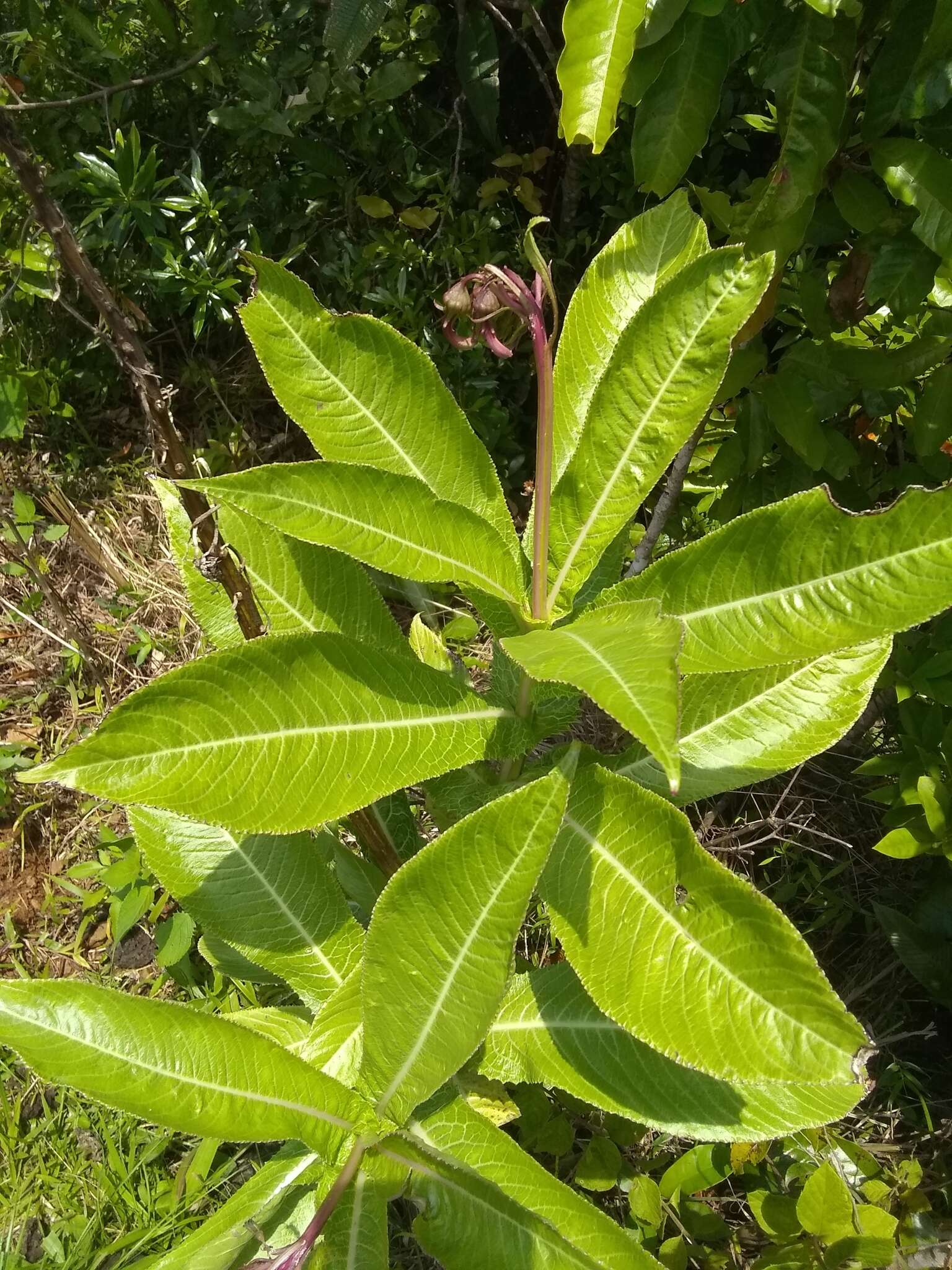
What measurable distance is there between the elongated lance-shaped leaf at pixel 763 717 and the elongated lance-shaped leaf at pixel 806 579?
0.73 ft

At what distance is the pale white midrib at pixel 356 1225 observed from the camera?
837 mm

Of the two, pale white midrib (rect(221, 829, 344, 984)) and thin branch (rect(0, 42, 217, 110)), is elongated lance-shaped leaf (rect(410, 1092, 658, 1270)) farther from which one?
thin branch (rect(0, 42, 217, 110))

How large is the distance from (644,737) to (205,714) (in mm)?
402

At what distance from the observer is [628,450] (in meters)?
0.90

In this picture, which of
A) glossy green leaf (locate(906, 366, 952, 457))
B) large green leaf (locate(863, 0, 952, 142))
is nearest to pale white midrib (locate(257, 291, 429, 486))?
large green leaf (locate(863, 0, 952, 142))

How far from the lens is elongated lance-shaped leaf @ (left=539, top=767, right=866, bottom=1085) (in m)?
0.66

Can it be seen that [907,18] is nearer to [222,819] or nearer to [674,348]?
[674,348]

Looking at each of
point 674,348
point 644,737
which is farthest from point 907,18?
point 644,737

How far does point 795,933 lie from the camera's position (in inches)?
26.7

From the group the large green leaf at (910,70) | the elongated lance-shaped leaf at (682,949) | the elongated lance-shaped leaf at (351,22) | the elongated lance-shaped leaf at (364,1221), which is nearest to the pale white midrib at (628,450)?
the elongated lance-shaped leaf at (682,949)

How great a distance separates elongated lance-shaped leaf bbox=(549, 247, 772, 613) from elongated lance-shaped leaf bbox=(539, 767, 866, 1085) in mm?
267

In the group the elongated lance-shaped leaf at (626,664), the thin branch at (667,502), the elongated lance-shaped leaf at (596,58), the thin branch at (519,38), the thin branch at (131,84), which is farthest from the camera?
the thin branch at (519,38)

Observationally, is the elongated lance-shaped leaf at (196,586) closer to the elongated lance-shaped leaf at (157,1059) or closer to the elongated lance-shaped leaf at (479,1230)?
the elongated lance-shaped leaf at (157,1059)

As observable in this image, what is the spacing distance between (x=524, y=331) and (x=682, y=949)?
2.14 feet
